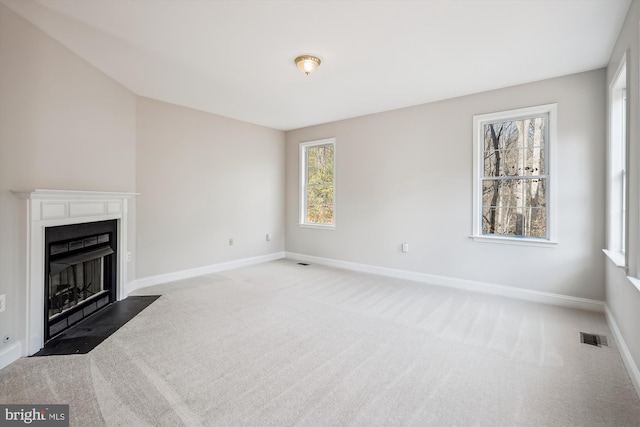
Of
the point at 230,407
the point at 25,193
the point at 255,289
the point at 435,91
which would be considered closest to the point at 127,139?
the point at 25,193

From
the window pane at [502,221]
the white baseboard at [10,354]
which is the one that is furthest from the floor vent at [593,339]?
the white baseboard at [10,354]

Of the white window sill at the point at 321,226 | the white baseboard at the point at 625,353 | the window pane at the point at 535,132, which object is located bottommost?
the white baseboard at the point at 625,353

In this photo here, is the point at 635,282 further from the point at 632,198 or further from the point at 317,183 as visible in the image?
the point at 317,183

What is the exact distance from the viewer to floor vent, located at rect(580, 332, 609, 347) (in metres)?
2.51

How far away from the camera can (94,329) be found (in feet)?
9.05

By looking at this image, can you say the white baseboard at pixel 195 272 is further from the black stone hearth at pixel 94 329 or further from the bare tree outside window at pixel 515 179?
the bare tree outside window at pixel 515 179

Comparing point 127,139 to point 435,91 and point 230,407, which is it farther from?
point 435,91

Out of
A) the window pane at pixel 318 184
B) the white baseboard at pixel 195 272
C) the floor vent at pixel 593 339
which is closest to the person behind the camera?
the floor vent at pixel 593 339

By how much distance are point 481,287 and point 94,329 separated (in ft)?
14.4

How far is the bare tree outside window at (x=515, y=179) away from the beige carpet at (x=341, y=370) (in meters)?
0.99

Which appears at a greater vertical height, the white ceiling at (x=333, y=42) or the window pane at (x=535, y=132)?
the white ceiling at (x=333, y=42)

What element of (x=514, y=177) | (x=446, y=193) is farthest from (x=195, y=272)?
(x=514, y=177)

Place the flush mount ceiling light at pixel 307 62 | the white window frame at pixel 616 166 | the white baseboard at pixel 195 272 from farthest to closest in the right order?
the white baseboard at pixel 195 272 → the flush mount ceiling light at pixel 307 62 → the white window frame at pixel 616 166

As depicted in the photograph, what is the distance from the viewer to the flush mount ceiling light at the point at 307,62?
2908mm
